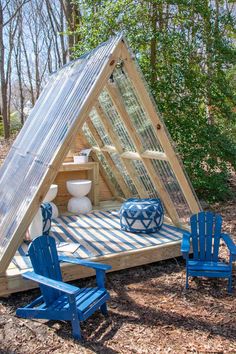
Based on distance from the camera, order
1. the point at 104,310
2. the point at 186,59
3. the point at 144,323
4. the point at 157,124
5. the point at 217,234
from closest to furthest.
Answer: the point at 144,323, the point at 104,310, the point at 217,234, the point at 157,124, the point at 186,59

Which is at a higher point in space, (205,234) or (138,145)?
(138,145)

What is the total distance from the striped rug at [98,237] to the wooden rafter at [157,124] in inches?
22.6

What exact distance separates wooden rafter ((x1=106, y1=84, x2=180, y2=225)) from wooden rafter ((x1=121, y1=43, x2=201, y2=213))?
0.96 feet

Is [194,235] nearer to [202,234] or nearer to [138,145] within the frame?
[202,234]

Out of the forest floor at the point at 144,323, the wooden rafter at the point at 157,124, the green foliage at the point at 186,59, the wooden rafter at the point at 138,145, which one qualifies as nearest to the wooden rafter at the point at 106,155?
the green foliage at the point at 186,59

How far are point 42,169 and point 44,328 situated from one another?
131 centimetres

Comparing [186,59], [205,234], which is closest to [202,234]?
[205,234]

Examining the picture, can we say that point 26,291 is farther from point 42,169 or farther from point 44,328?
point 42,169

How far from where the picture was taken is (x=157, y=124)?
3.61 m

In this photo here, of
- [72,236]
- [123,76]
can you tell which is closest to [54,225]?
[72,236]

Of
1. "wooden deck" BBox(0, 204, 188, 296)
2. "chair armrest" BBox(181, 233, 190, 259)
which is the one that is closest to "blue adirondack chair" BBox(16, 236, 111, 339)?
"wooden deck" BBox(0, 204, 188, 296)

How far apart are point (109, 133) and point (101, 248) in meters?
1.70

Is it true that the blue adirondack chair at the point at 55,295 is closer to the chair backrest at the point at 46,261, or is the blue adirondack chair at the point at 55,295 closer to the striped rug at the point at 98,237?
the chair backrest at the point at 46,261

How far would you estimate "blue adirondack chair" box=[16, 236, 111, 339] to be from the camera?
2508 mm
